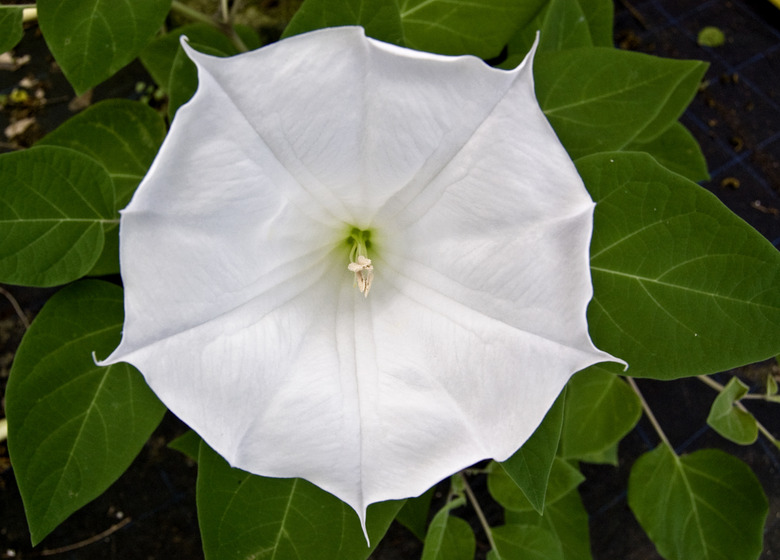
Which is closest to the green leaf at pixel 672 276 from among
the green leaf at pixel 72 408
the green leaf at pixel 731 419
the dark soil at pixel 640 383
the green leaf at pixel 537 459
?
the green leaf at pixel 537 459

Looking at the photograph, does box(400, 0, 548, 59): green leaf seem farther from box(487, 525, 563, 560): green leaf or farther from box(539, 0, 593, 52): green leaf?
box(487, 525, 563, 560): green leaf

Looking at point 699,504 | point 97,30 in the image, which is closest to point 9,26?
point 97,30

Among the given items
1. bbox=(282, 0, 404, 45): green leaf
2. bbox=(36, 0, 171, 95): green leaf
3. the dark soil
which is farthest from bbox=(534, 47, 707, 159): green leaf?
the dark soil

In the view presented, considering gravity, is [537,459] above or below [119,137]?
below

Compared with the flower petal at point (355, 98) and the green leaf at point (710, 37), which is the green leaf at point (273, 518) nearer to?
the flower petal at point (355, 98)

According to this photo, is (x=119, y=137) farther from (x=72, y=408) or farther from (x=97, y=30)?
(x=72, y=408)

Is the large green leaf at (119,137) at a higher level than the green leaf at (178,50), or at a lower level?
lower
